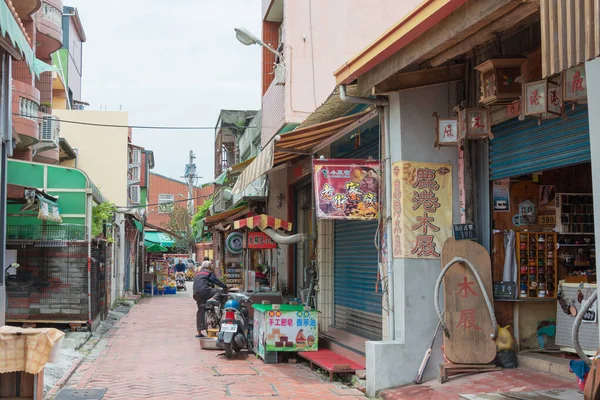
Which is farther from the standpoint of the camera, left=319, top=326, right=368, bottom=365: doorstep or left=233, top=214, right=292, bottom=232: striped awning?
left=233, top=214, right=292, bottom=232: striped awning

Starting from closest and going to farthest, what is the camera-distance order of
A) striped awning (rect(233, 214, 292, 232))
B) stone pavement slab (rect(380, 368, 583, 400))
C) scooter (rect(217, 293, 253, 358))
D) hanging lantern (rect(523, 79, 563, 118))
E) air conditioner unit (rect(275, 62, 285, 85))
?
hanging lantern (rect(523, 79, 563, 118)) < stone pavement slab (rect(380, 368, 583, 400)) < scooter (rect(217, 293, 253, 358)) < striped awning (rect(233, 214, 292, 232)) < air conditioner unit (rect(275, 62, 285, 85))

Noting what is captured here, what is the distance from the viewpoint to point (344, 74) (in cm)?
952

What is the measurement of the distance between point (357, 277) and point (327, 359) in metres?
1.92

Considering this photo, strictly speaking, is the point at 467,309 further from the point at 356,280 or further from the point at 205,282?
the point at 205,282

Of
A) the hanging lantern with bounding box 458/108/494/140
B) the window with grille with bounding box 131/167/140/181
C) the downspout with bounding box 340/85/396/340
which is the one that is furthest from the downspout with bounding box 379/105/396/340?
the window with grille with bounding box 131/167/140/181

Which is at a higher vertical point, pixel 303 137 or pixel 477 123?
pixel 303 137

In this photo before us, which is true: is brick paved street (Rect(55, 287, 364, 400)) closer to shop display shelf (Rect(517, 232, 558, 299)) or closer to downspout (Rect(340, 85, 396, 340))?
downspout (Rect(340, 85, 396, 340))

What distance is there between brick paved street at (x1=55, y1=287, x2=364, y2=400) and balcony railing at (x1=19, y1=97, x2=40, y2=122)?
6624 mm

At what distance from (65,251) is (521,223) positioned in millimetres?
10300

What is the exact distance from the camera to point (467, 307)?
28.1ft

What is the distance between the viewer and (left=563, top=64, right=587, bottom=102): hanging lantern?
258 inches

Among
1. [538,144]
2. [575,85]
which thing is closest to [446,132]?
[538,144]

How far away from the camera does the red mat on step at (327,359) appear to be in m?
10.3

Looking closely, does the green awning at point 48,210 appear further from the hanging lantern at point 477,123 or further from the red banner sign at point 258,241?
the hanging lantern at point 477,123
